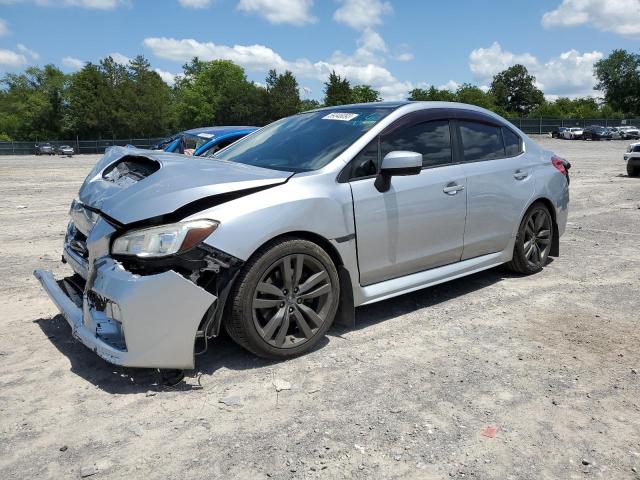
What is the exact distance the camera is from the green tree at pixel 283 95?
6831 cm

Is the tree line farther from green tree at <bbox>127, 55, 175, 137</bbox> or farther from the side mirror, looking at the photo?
the side mirror

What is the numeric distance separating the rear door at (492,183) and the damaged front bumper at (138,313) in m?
2.58

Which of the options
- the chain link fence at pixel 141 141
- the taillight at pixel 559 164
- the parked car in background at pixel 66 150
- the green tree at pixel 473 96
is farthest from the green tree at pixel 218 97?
the taillight at pixel 559 164

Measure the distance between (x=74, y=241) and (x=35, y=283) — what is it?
5.85 ft

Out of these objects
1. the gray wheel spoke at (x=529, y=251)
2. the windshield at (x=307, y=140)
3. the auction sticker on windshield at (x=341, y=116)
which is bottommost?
the gray wheel spoke at (x=529, y=251)

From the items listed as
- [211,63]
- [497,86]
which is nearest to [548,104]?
[497,86]

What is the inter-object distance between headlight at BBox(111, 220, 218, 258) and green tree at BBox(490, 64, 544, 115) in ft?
362

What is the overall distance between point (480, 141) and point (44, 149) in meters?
61.7

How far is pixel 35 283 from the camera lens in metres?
5.46

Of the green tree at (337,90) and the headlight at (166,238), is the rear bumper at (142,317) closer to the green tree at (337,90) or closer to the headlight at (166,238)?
the headlight at (166,238)

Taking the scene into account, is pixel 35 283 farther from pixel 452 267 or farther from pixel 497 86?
pixel 497 86

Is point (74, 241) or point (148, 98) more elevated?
point (148, 98)

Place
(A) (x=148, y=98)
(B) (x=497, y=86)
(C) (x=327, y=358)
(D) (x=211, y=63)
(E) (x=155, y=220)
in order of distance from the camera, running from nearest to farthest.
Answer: (E) (x=155, y=220)
(C) (x=327, y=358)
(A) (x=148, y=98)
(D) (x=211, y=63)
(B) (x=497, y=86)

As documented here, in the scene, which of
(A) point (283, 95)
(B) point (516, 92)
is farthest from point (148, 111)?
(B) point (516, 92)
